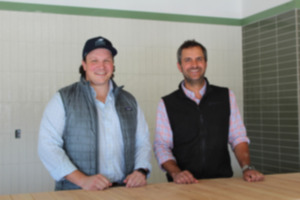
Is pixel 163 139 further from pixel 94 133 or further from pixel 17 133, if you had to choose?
pixel 17 133

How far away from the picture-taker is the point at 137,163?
2.14m

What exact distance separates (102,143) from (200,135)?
63cm

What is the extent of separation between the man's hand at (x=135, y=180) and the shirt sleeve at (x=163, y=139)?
0.33m

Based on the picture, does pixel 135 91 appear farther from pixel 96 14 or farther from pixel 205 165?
pixel 205 165

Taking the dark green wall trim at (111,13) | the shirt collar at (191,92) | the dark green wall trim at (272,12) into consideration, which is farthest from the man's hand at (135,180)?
the dark green wall trim at (272,12)

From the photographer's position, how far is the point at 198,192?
1.75 metres

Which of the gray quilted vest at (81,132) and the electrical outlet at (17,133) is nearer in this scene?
the gray quilted vest at (81,132)

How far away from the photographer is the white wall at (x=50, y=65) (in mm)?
3887

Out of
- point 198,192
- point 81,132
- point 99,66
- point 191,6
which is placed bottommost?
point 198,192

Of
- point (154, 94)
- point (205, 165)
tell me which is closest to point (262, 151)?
point (154, 94)

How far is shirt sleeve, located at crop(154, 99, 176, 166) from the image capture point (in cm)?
233

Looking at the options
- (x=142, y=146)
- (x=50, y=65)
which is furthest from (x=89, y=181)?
(x=50, y=65)

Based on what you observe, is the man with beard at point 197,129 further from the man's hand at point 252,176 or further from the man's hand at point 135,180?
the man's hand at point 135,180

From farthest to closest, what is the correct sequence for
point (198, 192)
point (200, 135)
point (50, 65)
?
point (50, 65), point (200, 135), point (198, 192)
